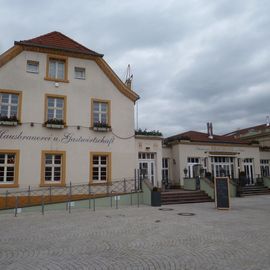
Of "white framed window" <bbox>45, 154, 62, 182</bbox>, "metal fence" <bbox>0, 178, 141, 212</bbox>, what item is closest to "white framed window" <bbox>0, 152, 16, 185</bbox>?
"metal fence" <bbox>0, 178, 141, 212</bbox>

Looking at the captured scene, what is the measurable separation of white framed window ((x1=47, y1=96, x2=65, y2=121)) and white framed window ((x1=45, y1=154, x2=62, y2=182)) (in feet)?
7.83

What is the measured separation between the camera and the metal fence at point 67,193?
15.7 metres

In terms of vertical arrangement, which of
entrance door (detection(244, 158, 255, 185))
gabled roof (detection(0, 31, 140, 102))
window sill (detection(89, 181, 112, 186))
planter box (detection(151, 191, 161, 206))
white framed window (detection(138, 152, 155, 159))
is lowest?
planter box (detection(151, 191, 161, 206))

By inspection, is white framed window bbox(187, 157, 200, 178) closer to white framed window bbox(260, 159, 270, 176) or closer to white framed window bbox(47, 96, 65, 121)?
white framed window bbox(260, 159, 270, 176)

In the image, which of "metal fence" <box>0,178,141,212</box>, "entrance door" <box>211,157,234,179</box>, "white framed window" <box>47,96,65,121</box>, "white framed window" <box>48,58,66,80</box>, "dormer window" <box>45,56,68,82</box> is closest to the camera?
"metal fence" <box>0,178,141,212</box>

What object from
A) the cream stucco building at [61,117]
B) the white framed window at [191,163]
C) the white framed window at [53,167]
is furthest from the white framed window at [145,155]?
the white framed window at [53,167]

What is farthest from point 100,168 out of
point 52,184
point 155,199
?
point 155,199

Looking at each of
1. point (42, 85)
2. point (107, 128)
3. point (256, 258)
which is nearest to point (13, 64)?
point (42, 85)

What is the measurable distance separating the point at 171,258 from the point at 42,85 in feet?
46.8

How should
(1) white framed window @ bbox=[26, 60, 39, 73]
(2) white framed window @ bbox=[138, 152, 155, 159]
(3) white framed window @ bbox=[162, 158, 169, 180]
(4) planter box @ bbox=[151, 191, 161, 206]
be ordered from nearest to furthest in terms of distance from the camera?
(4) planter box @ bbox=[151, 191, 161, 206] < (1) white framed window @ bbox=[26, 60, 39, 73] < (2) white framed window @ bbox=[138, 152, 155, 159] < (3) white framed window @ bbox=[162, 158, 169, 180]

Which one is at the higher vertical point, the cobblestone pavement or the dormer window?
the dormer window

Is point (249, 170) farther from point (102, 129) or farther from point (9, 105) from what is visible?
point (9, 105)

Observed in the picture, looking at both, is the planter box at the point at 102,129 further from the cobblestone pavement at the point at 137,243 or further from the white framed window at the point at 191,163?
the white framed window at the point at 191,163

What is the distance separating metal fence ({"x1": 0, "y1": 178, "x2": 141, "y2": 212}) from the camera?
15672 millimetres
